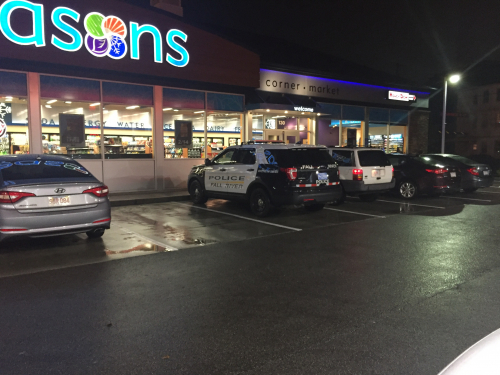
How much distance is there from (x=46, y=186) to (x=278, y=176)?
525 centimetres

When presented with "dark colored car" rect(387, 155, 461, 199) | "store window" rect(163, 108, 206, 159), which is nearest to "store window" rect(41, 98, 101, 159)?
"store window" rect(163, 108, 206, 159)

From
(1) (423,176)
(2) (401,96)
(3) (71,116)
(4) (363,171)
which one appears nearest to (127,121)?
(3) (71,116)

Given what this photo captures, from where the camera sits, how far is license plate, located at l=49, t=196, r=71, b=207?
7.11m

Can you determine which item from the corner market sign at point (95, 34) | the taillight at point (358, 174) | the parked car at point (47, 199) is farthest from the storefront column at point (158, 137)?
the parked car at point (47, 199)

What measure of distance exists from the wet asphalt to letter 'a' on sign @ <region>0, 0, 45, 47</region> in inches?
280

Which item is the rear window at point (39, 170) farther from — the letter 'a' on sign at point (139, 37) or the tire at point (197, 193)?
the letter 'a' on sign at point (139, 37)

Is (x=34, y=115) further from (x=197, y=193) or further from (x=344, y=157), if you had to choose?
(x=344, y=157)

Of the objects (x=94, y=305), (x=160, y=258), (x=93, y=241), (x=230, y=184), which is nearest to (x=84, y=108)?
(x=230, y=184)

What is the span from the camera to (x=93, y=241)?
821 centimetres

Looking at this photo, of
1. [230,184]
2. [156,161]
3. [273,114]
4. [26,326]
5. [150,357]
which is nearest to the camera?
[150,357]

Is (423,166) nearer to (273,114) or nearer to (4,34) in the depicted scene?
(273,114)

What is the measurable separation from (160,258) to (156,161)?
947 centimetres

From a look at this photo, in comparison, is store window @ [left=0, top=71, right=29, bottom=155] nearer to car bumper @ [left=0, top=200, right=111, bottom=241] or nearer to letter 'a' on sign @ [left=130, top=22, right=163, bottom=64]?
letter 'a' on sign @ [left=130, top=22, right=163, bottom=64]

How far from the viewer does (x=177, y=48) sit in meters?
15.5
